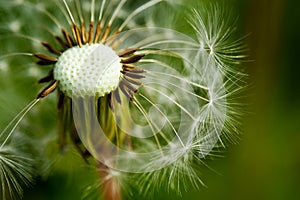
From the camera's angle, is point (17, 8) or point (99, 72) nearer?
point (99, 72)

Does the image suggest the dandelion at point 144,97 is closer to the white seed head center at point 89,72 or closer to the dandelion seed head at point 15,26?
the white seed head center at point 89,72

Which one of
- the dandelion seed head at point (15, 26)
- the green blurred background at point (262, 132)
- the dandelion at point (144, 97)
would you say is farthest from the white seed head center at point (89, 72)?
the dandelion seed head at point (15, 26)

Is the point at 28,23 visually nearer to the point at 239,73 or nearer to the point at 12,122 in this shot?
the point at 12,122

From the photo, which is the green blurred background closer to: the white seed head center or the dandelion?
the dandelion

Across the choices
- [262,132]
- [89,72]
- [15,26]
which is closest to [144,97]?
[89,72]

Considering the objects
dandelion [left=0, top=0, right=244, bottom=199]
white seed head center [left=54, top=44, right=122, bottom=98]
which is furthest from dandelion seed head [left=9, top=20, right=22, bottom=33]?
white seed head center [left=54, top=44, right=122, bottom=98]

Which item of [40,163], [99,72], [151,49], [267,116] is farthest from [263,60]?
[40,163]
